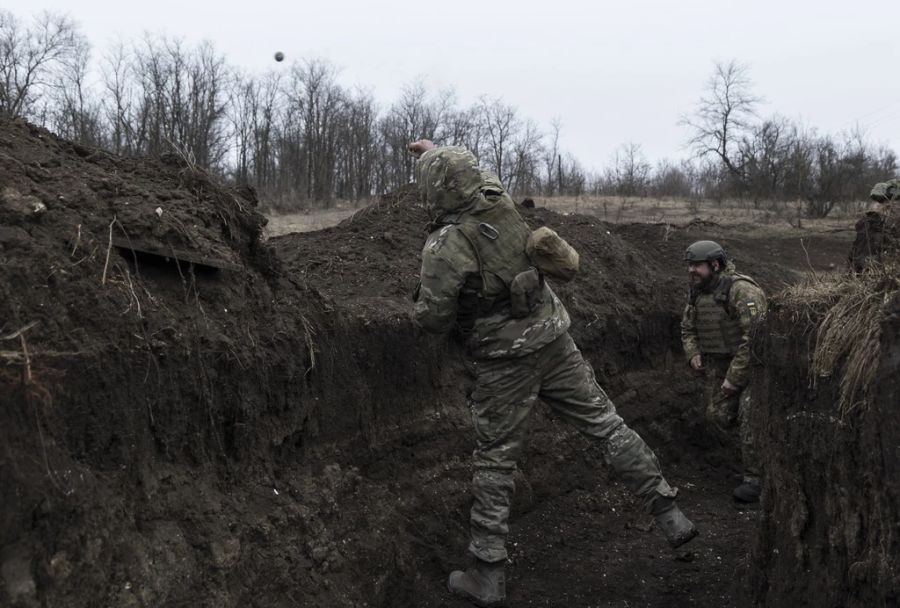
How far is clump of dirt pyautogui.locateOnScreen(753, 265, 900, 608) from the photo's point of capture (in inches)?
118

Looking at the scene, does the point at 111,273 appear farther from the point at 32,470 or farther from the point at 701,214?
the point at 701,214

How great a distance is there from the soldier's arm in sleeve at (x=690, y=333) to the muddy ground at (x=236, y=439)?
1280 millimetres

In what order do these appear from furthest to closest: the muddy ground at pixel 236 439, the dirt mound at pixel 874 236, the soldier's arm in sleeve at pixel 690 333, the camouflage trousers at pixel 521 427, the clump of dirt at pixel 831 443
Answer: the soldier's arm in sleeve at pixel 690 333
the dirt mound at pixel 874 236
the camouflage trousers at pixel 521 427
the muddy ground at pixel 236 439
the clump of dirt at pixel 831 443

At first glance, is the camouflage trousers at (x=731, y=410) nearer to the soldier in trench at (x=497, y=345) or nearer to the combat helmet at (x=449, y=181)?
the soldier in trench at (x=497, y=345)

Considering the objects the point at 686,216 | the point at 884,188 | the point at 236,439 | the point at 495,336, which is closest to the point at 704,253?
the point at 884,188

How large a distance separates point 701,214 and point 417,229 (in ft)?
55.1

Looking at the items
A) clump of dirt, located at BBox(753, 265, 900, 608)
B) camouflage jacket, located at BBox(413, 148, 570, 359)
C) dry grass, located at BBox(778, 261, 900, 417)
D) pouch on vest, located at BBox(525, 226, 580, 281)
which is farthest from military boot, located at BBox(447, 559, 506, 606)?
dry grass, located at BBox(778, 261, 900, 417)

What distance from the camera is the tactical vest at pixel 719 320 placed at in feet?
22.0

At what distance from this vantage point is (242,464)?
416 cm

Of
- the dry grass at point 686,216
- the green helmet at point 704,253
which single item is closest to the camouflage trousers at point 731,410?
the green helmet at point 704,253

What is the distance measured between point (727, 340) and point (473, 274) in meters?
3.37

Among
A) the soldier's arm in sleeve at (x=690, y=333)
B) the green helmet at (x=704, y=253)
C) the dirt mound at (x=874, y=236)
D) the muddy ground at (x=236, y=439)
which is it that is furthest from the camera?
the soldier's arm in sleeve at (x=690, y=333)

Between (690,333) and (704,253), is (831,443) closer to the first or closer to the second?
(704,253)

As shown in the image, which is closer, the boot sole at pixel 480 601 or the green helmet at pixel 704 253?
the boot sole at pixel 480 601
